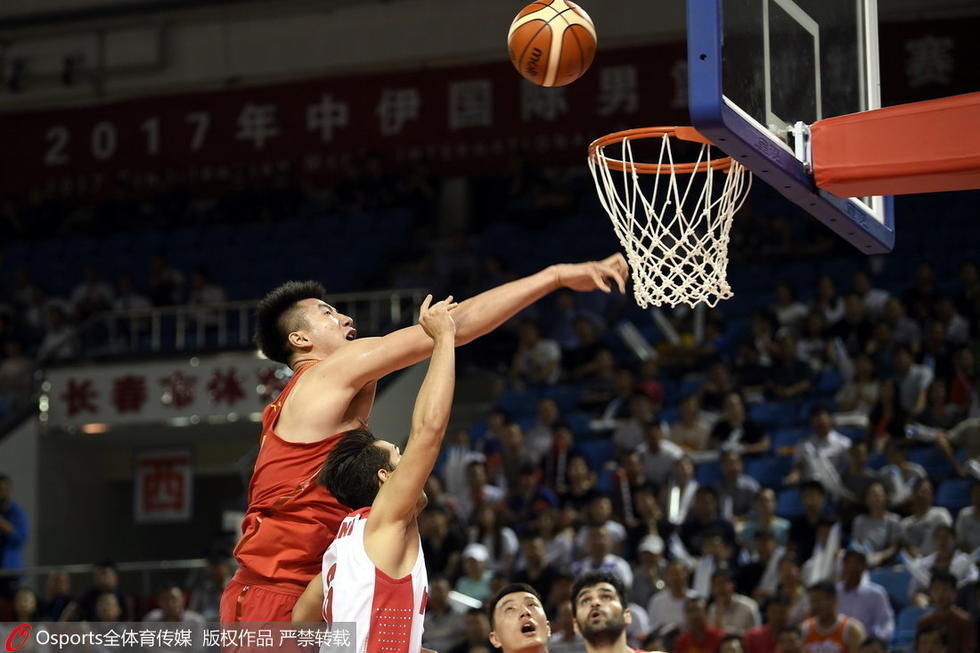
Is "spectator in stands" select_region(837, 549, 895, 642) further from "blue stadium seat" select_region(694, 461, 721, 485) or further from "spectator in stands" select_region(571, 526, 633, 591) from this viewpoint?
"blue stadium seat" select_region(694, 461, 721, 485)

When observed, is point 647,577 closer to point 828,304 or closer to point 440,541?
point 440,541

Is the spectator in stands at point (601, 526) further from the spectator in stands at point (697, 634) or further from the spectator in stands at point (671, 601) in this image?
the spectator in stands at point (697, 634)

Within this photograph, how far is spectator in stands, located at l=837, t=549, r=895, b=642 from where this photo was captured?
26.0 feet

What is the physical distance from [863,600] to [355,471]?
4710mm

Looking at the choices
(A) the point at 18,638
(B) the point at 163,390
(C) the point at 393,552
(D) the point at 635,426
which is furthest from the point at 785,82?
(B) the point at 163,390

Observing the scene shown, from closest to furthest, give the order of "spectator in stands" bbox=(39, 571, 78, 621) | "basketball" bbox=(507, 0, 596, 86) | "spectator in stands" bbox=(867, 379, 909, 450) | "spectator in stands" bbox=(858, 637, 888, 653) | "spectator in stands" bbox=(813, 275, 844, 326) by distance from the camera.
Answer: "basketball" bbox=(507, 0, 596, 86), "spectator in stands" bbox=(858, 637, 888, 653), "spectator in stands" bbox=(867, 379, 909, 450), "spectator in stands" bbox=(39, 571, 78, 621), "spectator in stands" bbox=(813, 275, 844, 326)

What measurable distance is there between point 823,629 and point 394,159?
8.53 meters

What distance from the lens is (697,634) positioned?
800 cm

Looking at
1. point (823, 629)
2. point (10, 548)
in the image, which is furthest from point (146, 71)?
point (823, 629)

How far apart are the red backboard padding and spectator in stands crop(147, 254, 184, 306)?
10.6m

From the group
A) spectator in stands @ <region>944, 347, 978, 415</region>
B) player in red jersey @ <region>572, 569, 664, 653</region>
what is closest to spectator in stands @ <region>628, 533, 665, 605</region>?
spectator in stands @ <region>944, 347, 978, 415</region>

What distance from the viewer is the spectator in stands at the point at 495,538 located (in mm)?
9477

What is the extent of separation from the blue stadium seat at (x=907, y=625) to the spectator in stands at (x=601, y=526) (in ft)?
5.90

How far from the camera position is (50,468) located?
13844 millimetres
